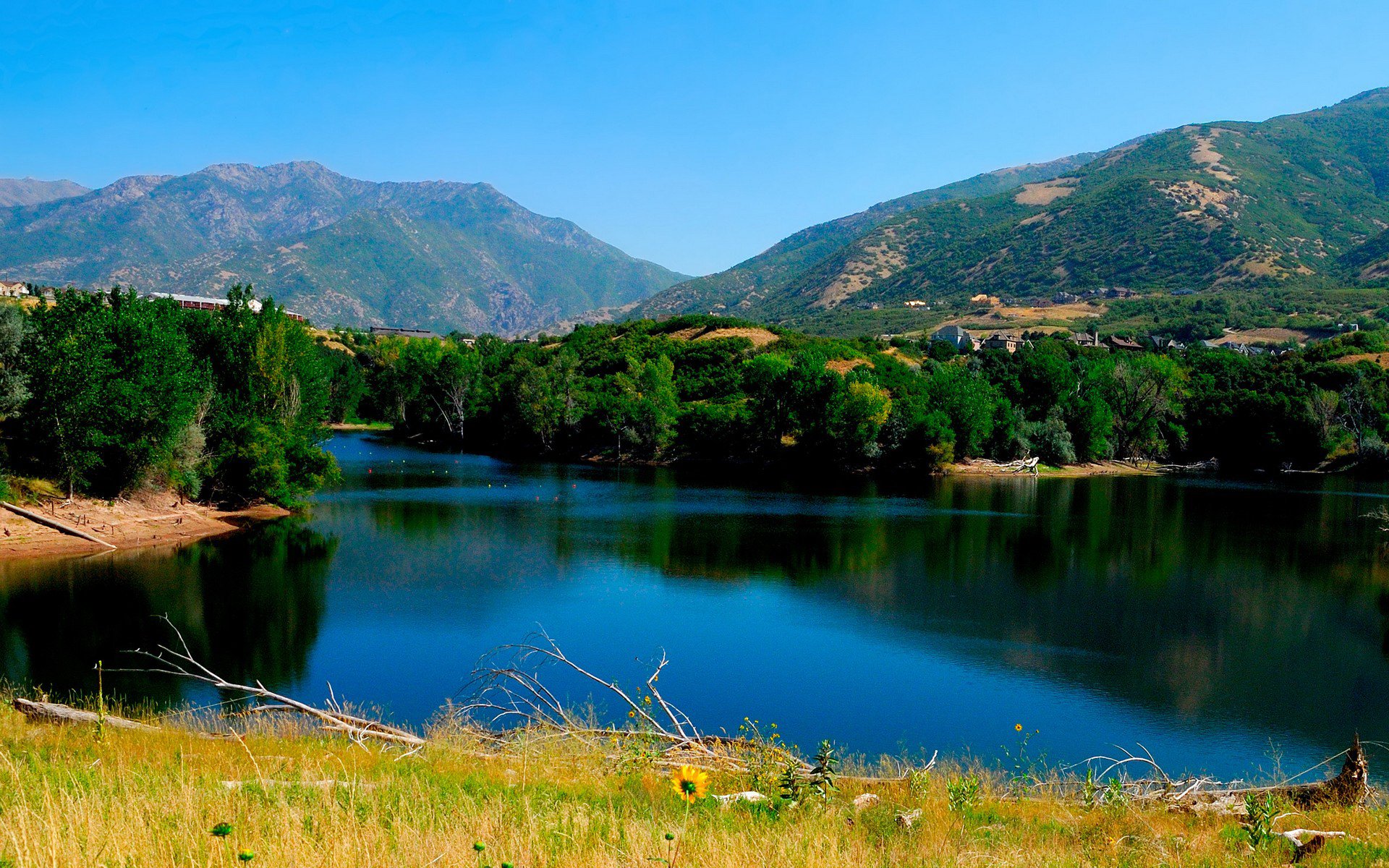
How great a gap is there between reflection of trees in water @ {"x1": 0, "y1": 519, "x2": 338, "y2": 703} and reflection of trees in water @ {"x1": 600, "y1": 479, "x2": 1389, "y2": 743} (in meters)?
12.4

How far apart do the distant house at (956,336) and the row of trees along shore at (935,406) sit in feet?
48.0

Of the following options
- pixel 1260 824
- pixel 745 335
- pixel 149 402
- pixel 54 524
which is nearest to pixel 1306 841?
pixel 1260 824

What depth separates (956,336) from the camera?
358 feet

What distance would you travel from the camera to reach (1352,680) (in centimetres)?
2102

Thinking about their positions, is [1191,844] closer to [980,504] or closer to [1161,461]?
[980,504]

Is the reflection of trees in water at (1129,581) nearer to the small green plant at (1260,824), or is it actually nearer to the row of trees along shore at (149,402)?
the small green plant at (1260,824)

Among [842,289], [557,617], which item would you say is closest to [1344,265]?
[842,289]

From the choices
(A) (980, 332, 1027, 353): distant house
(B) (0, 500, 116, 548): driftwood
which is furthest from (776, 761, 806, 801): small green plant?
(A) (980, 332, 1027, 353): distant house

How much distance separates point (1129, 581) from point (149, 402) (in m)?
35.9

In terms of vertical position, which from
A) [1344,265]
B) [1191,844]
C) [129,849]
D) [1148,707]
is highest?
[1344,265]

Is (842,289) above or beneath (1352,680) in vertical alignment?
above

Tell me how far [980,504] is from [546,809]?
44.6m

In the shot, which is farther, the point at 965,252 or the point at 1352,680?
the point at 965,252

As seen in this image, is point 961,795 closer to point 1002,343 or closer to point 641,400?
point 641,400
